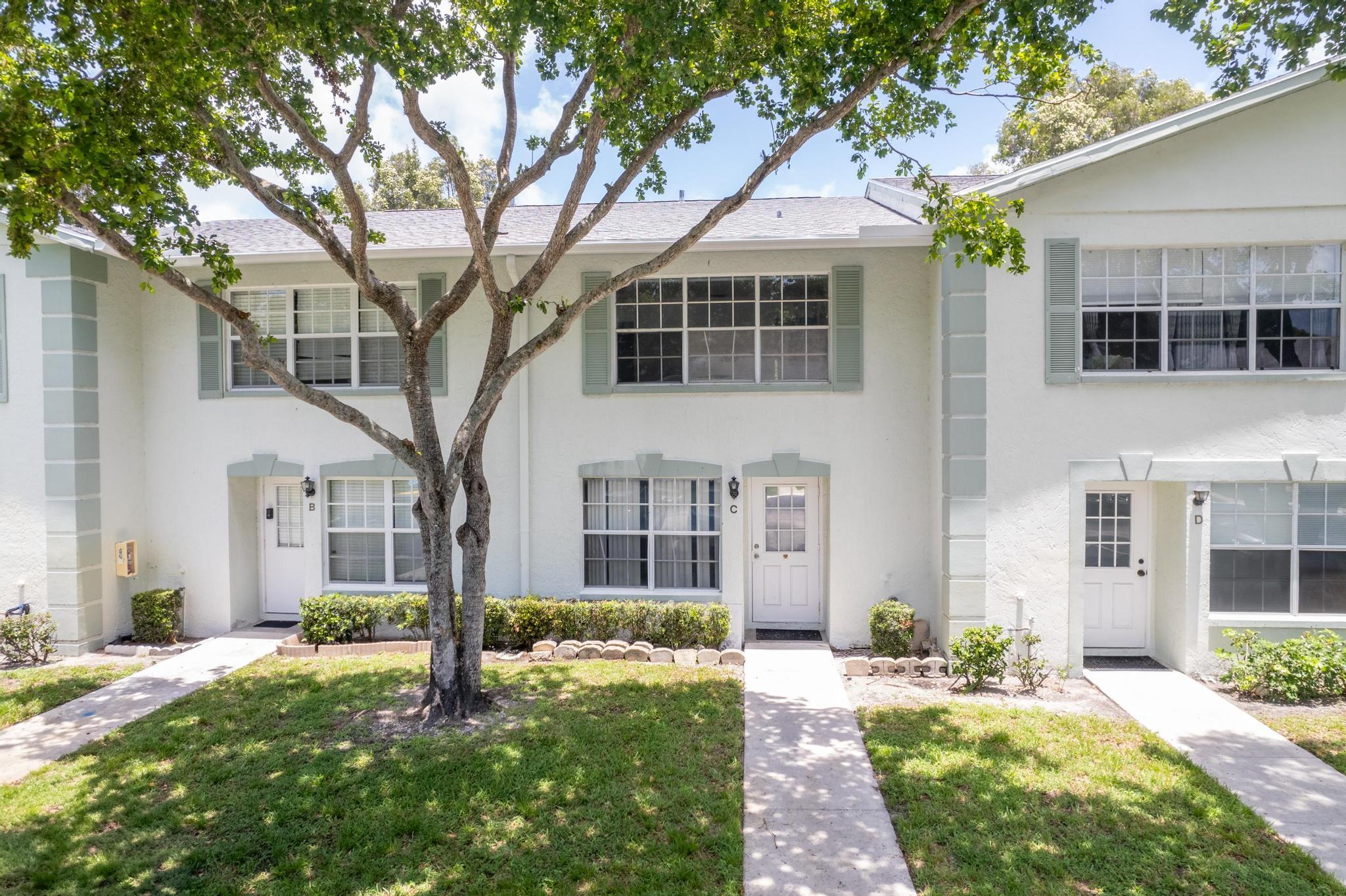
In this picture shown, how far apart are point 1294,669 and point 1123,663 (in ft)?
5.08

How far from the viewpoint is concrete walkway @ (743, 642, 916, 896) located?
435 centimetres

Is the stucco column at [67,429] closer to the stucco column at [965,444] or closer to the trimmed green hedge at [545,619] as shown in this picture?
the trimmed green hedge at [545,619]

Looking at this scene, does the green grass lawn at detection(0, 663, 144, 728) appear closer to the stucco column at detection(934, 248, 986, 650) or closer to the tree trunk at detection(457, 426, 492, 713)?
the tree trunk at detection(457, 426, 492, 713)

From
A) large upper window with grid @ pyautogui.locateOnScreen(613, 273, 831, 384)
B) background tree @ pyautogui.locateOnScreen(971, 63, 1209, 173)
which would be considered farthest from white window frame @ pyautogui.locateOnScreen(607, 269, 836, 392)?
background tree @ pyautogui.locateOnScreen(971, 63, 1209, 173)

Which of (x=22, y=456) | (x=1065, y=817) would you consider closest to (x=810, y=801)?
(x=1065, y=817)

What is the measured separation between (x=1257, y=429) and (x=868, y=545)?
175 inches

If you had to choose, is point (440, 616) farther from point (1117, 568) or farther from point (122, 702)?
point (1117, 568)

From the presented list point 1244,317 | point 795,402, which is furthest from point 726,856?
point 1244,317

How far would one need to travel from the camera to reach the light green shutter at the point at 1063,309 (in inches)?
304

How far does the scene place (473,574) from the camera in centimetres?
668

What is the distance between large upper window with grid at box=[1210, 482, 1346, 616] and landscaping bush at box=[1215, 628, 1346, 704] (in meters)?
0.50

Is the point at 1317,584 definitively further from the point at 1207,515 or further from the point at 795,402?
the point at 795,402

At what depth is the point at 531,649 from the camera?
8766mm

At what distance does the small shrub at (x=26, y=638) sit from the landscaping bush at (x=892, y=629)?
10.4m
